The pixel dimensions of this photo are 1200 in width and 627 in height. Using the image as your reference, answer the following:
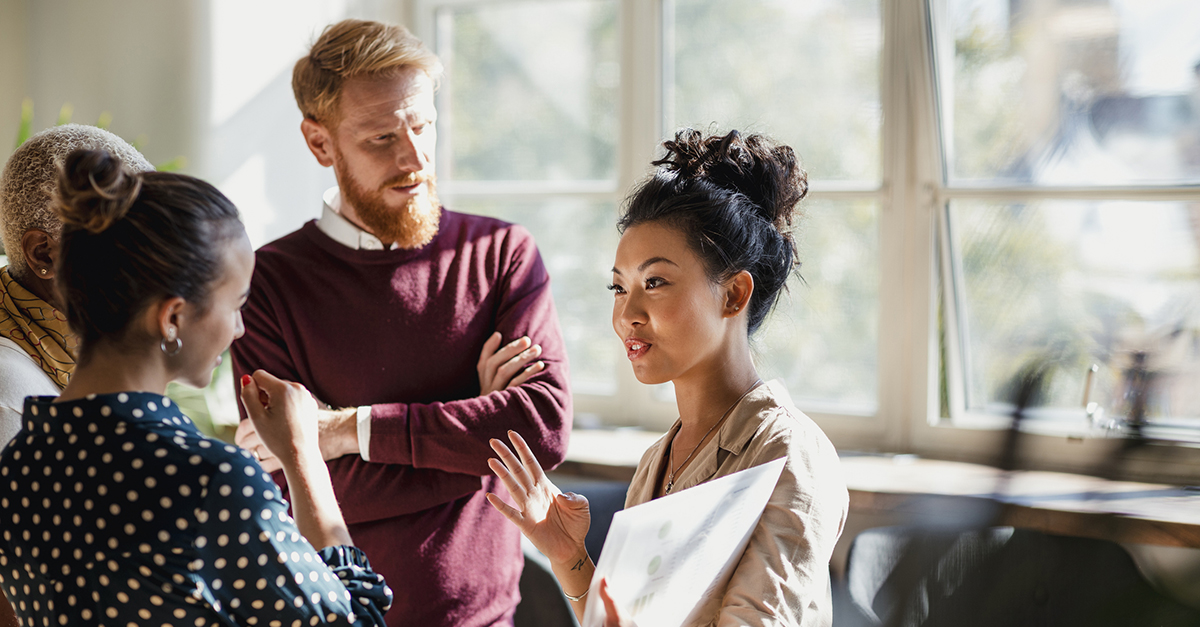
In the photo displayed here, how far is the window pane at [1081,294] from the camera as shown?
2271mm

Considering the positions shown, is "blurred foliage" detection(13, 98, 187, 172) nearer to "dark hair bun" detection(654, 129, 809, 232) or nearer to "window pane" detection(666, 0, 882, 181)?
"window pane" detection(666, 0, 882, 181)

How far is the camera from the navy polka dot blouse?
0.86 m

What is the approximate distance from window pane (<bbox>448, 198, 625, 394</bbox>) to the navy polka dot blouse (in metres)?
2.20

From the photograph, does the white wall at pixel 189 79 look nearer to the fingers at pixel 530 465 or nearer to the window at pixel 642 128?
the window at pixel 642 128

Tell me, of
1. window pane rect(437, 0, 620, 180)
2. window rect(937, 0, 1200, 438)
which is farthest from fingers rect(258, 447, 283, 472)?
window rect(937, 0, 1200, 438)

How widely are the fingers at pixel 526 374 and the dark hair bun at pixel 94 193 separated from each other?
89 cm

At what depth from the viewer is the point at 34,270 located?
1329 mm

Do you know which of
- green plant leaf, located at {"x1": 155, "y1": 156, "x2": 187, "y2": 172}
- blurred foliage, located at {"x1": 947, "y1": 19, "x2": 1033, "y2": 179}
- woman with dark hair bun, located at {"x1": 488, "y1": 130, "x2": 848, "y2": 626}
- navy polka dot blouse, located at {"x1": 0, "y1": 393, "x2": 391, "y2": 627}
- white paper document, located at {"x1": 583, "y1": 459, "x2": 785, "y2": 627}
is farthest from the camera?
green plant leaf, located at {"x1": 155, "y1": 156, "x2": 187, "y2": 172}

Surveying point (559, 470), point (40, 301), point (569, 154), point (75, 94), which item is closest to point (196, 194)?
point (40, 301)

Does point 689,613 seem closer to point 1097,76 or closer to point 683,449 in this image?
point 683,449

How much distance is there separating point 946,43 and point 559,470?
5.55 feet

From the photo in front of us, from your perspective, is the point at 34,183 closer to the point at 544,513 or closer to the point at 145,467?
the point at 145,467

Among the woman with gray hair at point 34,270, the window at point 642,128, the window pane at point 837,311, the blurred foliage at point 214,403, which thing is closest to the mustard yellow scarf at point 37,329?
the woman with gray hair at point 34,270

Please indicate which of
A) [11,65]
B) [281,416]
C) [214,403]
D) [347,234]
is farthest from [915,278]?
[11,65]
